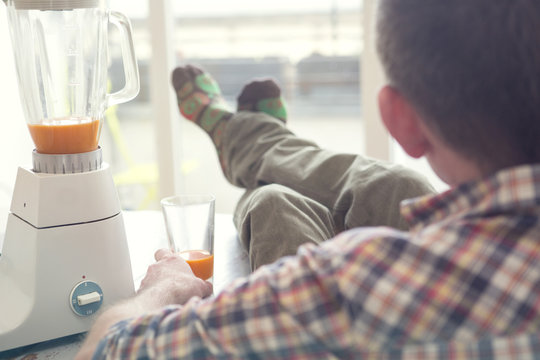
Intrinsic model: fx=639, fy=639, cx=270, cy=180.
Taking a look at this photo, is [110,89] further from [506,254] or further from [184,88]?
[506,254]

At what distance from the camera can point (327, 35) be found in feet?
8.90

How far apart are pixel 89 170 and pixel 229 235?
0.44 meters

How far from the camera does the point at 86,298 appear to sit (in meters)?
0.81

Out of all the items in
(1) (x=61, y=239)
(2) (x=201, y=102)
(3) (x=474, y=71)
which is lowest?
(1) (x=61, y=239)

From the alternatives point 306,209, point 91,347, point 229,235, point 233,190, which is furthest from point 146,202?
point 91,347

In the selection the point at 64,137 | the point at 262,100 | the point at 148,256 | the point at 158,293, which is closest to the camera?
the point at 158,293

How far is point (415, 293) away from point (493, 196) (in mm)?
95

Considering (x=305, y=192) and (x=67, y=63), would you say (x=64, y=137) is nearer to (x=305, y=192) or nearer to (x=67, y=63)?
(x=67, y=63)

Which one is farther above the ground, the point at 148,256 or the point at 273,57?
the point at 273,57

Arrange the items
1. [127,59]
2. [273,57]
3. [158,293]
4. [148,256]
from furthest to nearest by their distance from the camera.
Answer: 1. [273,57]
2. [148,256]
3. [127,59]
4. [158,293]

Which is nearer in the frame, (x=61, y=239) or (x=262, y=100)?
(x=61, y=239)

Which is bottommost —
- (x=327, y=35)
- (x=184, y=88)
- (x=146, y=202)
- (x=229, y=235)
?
(x=146, y=202)

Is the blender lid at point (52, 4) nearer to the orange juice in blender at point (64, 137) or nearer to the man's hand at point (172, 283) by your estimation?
the orange juice in blender at point (64, 137)

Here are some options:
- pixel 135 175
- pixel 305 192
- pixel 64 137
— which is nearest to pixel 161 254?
pixel 64 137
